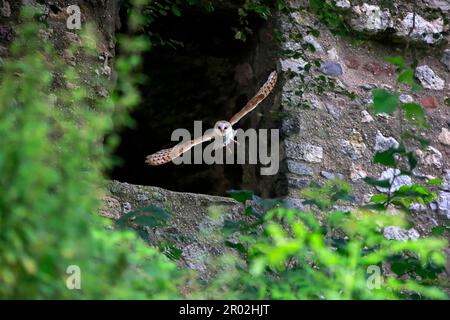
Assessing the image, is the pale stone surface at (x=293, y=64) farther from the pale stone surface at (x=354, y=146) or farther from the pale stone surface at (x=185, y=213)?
the pale stone surface at (x=185, y=213)

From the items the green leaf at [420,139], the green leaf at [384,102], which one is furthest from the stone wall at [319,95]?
the green leaf at [384,102]

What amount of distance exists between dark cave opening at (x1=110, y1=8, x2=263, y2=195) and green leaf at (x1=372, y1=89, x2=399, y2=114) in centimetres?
200

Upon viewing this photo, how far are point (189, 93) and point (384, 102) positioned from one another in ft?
8.95

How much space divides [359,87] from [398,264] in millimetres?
2086

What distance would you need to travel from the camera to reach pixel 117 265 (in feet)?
4.86

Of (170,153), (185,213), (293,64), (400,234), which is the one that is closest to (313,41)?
(293,64)

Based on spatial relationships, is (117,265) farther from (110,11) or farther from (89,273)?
(110,11)

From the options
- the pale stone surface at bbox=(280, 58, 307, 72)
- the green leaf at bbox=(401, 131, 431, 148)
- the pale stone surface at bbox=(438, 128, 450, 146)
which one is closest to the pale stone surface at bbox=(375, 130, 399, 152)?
the pale stone surface at bbox=(438, 128, 450, 146)

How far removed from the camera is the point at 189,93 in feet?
16.4

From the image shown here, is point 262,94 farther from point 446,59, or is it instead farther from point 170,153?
point 446,59

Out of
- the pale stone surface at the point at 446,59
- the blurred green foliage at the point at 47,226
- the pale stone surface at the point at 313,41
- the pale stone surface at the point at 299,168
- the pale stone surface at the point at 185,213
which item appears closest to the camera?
the blurred green foliage at the point at 47,226

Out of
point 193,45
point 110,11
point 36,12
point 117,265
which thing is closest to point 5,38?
point 36,12

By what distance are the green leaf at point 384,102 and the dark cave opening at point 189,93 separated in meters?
2.00

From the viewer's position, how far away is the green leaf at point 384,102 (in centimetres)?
237
